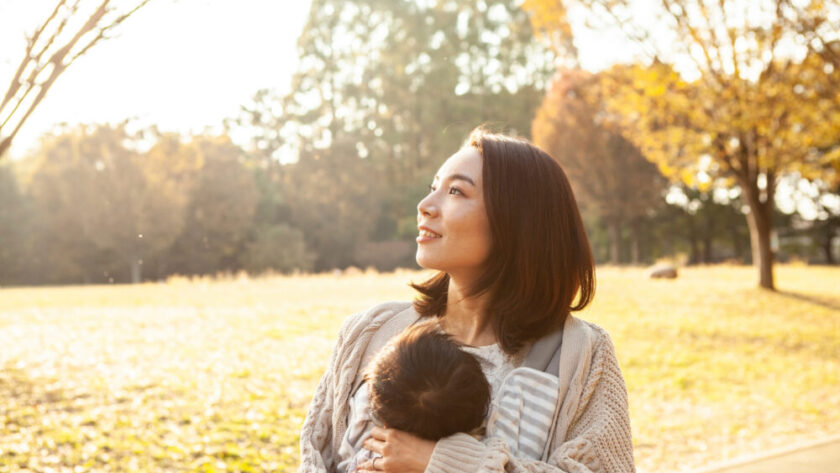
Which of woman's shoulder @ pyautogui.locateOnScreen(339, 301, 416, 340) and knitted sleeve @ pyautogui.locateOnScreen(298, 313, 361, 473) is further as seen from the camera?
woman's shoulder @ pyautogui.locateOnScreen(339, 301, 416, 340)

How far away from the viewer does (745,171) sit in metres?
14.2

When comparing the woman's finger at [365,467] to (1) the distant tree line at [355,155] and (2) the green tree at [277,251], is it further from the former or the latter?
(2) the green tree at [277,251]

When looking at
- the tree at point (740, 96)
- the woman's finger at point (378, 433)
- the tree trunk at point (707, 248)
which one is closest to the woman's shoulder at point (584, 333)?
the woman's finger at point (378, 433)

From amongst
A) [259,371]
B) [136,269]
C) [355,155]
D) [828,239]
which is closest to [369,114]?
[355,155]

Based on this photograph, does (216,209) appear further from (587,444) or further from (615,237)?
(587,444)

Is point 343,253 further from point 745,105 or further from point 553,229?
point 553,229

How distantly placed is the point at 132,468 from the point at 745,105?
10713mm

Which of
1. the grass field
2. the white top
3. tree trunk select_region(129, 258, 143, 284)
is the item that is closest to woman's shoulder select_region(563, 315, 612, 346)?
the white top

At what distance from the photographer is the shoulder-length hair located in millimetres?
2039

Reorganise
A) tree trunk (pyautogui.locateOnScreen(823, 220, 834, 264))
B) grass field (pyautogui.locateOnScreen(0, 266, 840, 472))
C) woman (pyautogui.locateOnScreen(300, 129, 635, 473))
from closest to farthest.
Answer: woman (pyautogui.locateOnScreen(300, 129, 635, 473)) < grass field (pyautogui.locateOnScreen(0, 266, 840, 472)) < tree trunk (pyautogui.locateOnScreen(823, 220, 834, 264))

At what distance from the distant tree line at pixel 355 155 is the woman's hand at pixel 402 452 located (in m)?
11.7

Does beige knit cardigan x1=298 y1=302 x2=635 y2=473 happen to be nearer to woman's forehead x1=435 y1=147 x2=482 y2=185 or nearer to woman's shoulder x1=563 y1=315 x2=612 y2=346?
woman's shoulder x1=563 y1=315 x2=612 y2=346

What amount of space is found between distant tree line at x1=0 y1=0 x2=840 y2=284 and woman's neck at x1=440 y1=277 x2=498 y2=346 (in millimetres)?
11180

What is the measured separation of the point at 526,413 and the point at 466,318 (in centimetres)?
44
